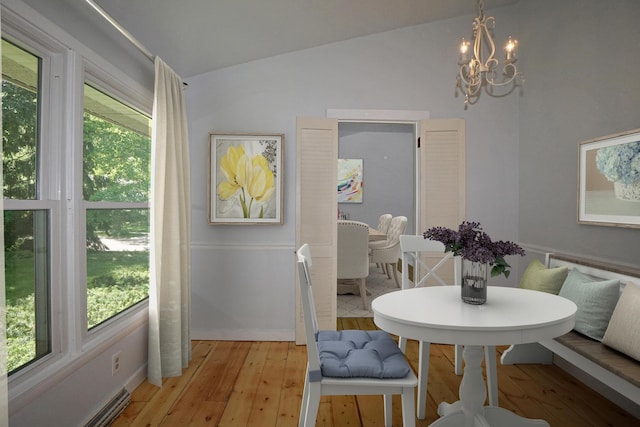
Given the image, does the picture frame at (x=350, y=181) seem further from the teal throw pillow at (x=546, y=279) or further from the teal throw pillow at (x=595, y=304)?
the teal throw pillow at (x=595, y=304)

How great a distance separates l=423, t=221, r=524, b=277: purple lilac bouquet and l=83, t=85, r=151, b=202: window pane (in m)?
1.84

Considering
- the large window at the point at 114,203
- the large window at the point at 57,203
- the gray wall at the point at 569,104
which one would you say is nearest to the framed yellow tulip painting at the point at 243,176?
the large window at the point at 114,203

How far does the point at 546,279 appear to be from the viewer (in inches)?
105

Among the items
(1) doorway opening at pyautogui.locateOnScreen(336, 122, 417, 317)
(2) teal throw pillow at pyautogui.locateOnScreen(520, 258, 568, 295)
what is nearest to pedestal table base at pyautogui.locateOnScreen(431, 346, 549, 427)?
(2) teal throw pillow at pyautogui.locateOnScreen(520, 258, 568, 295)

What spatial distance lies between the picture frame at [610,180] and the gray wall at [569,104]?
0.07 metres

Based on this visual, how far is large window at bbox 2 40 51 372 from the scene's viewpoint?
1636 millimetres

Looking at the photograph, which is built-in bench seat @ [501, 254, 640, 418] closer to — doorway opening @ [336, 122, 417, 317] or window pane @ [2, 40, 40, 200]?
window pane @ [2, 40, 40, 200]

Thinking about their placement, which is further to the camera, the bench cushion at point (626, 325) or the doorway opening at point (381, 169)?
the doorway opening at point (381, 169)

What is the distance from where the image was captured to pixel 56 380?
1.78 m

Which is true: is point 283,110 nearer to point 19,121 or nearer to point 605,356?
point 19,121

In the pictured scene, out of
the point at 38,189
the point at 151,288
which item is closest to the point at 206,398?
Answer: the point at 151,288

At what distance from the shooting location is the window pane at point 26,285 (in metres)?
1.65

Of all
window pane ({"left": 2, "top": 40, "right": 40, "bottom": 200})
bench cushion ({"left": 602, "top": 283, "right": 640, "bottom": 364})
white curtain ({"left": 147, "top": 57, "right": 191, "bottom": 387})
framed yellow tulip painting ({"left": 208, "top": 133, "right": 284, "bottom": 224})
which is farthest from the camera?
framed yellow tulip painting ({"left": 208, "top": 133, "right": 284, "bottom": 224})

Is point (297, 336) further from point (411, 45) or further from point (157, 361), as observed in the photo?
point (411, 45)
